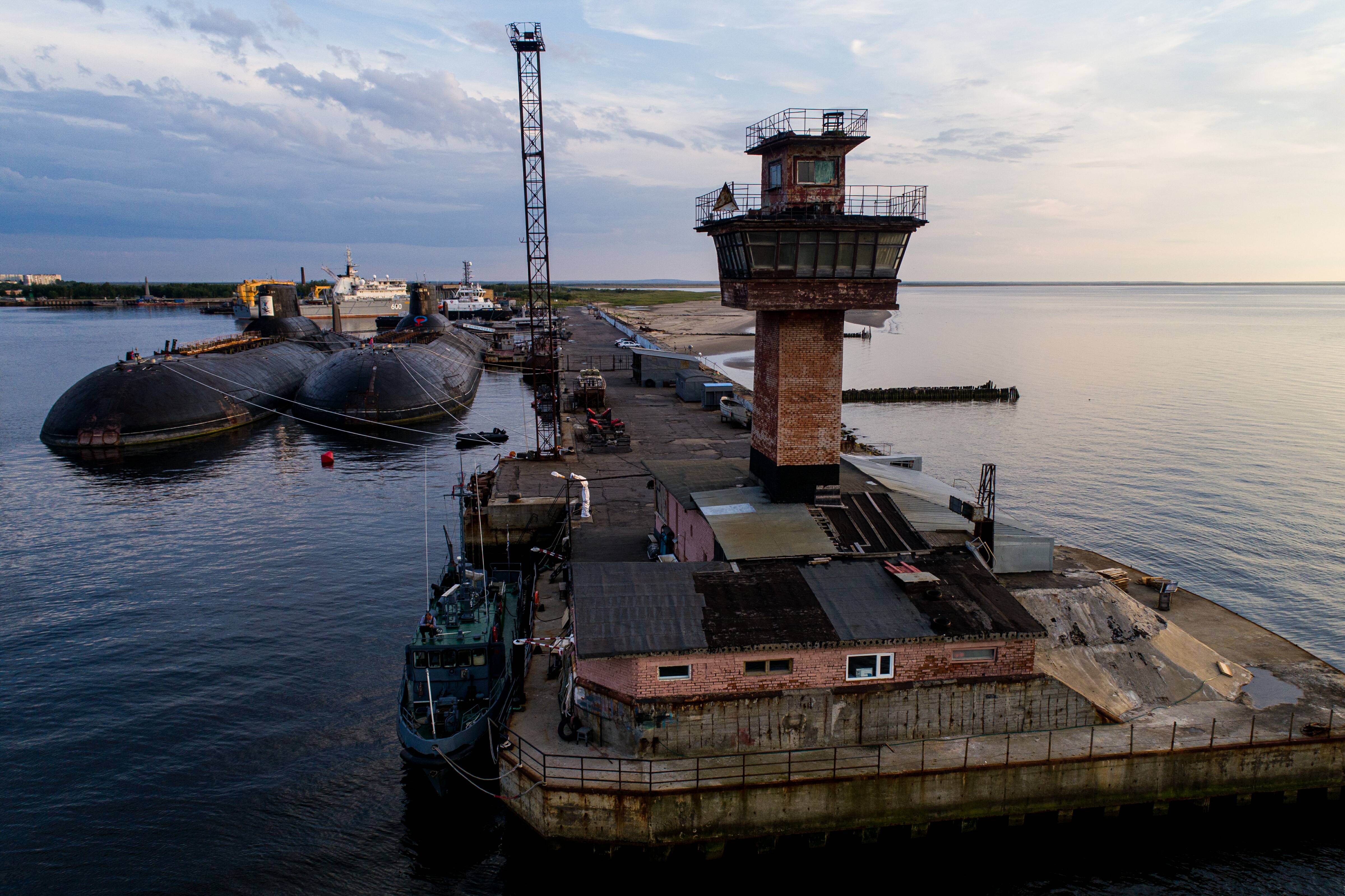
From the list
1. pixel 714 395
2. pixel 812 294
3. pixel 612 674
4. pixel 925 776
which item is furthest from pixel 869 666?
pixel 714 395

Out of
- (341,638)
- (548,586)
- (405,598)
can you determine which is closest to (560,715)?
(548,586)

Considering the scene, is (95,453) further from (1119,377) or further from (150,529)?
(1119,377)

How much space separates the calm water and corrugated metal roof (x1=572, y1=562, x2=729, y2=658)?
220 inches

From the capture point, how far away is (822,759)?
2091 centimetres

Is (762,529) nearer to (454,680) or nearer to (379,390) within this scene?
(454,680)

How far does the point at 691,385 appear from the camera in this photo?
76.7m

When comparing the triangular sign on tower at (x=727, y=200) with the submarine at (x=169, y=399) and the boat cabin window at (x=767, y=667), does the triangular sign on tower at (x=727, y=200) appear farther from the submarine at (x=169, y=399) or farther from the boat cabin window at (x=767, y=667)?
the submarine at (x=169, y=399)

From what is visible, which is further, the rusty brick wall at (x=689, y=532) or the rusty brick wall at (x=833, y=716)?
the rusty brick wall at (x=689, y=532)

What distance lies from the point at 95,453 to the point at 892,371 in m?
103

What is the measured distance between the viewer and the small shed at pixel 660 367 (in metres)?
88.9

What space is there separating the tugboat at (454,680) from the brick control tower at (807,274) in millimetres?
11068

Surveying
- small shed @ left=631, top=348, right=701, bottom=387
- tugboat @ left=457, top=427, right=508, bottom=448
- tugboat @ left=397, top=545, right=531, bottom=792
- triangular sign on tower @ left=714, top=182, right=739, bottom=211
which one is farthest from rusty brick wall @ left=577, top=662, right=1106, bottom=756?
small shed @ left=631, top=348, right=701, bottom=387

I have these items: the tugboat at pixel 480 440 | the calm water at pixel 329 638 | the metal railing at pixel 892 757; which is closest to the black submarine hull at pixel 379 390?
the calm water at pixel 329 638

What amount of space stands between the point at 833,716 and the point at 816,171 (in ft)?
60.5
